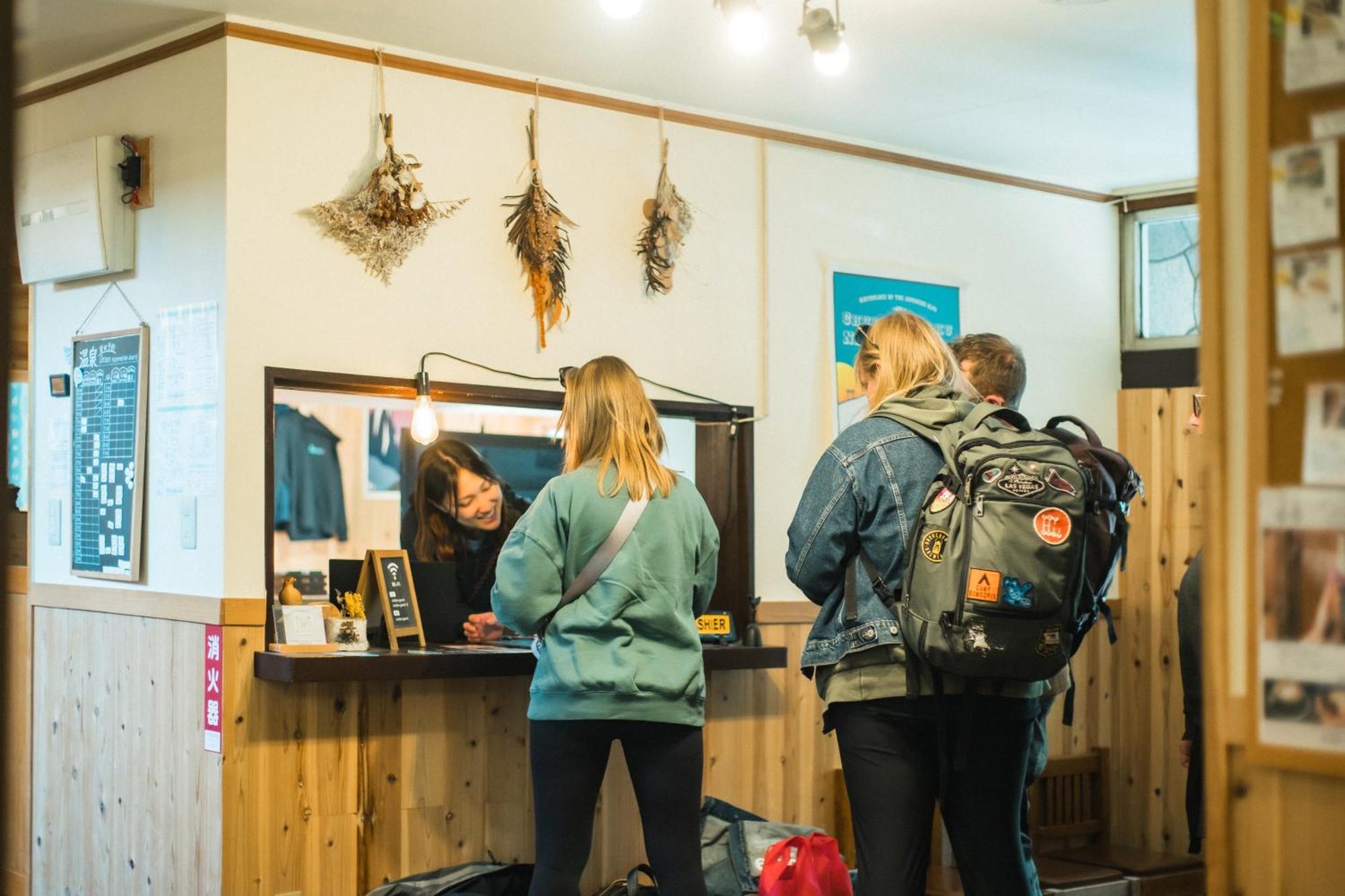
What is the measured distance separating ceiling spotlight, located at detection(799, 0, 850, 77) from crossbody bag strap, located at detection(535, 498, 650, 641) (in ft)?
3.91

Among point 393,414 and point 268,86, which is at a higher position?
point 268,86

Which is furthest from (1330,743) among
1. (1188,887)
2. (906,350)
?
(1188,887)

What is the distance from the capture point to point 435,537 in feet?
14.5

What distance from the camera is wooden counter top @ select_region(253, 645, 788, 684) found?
3.69m

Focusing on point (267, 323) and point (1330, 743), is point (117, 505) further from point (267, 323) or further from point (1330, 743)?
point (1330, 743)

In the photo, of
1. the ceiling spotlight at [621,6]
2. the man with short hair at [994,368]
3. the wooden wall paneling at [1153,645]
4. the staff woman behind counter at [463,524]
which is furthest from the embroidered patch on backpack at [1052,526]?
the wooden wall paneling at [1153,645]

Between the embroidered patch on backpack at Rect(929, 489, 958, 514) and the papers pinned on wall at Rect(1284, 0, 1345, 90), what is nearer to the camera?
the papers pinned on wall at Rect(1284, 0, 1345, 90)

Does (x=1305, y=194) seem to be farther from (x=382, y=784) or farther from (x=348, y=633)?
(x=382, y=784)

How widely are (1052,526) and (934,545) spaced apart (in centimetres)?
22

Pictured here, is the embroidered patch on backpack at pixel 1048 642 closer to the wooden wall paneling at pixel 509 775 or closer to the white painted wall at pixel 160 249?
the wooden wall paneling at pixel 509 775

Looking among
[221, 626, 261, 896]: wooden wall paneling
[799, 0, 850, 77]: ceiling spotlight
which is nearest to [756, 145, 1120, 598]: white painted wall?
[799, 0, 850, 77]: ceiling spotlight

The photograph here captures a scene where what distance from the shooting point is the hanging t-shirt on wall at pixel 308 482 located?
4445 millimetres

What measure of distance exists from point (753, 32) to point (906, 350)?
35.9 inches

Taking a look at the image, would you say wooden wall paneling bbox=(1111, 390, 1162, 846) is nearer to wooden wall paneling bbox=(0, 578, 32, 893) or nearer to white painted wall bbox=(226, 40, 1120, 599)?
white painted wall bbox=(226, 40, 1120, 599)
